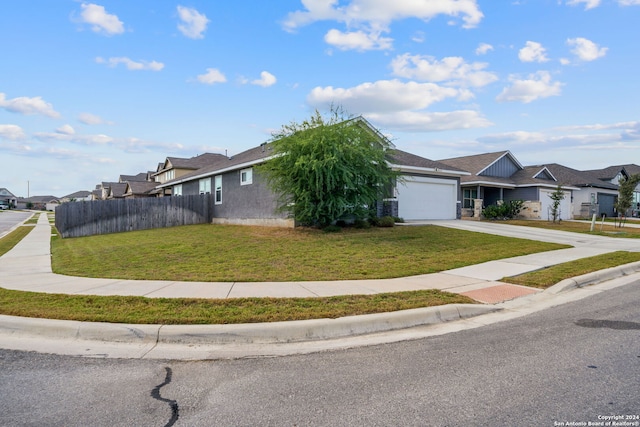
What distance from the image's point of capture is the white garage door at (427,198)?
75.0ft

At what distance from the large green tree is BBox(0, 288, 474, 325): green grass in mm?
9133

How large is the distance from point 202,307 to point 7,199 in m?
146

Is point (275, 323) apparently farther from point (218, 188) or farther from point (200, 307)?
point (218, 188)

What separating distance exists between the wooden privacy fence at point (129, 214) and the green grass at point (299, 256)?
10528 millimetres

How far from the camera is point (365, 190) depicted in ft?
54.6

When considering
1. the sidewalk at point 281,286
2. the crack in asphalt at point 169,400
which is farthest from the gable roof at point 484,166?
the crack in asphalt at point 169,400

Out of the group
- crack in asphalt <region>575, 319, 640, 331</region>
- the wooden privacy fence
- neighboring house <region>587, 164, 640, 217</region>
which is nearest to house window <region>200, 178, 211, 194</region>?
the wooden privacy fence

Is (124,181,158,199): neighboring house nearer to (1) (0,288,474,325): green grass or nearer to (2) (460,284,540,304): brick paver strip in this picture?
(1) (0,288,474,325): green grass

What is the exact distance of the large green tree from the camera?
1562 centimetres

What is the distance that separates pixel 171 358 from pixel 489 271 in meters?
7.79

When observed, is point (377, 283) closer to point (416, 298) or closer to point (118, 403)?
point (416, 298)

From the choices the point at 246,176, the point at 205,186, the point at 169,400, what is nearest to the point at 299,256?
the point at 169,400

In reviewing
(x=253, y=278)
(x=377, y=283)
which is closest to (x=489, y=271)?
(x=377, y=283)

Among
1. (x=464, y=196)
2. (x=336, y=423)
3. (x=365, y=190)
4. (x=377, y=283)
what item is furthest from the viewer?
(x=464, y=196)
